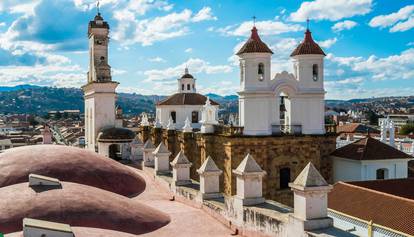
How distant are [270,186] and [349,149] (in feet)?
14.3

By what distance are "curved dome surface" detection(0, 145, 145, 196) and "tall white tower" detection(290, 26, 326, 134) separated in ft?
36.2

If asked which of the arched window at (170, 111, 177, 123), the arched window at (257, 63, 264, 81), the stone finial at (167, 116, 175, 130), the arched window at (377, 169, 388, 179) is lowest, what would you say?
the arched window at (377, 169, 388, 179)

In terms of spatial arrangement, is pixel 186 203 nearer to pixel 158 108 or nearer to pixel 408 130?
pixel 158 108

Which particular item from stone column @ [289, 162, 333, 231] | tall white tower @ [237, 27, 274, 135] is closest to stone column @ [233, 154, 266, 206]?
stone column @ [289, 162, 333, 231]

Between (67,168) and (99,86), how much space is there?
61.3 ft

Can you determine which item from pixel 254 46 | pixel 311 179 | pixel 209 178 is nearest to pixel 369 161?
pixel 254 46

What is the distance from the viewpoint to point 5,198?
9.94 metres

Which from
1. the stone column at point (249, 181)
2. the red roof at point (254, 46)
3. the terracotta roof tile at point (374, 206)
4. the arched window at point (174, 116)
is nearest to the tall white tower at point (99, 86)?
the arched window at point (174, 116)

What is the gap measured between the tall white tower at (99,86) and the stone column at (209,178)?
20.2 metres

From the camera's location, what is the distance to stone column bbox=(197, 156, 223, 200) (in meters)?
12.1

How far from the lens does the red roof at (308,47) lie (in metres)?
23.8

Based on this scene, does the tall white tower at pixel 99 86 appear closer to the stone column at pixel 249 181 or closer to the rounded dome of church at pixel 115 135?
the rounded dome of church at pixel 115 135

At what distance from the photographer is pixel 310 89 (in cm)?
2370

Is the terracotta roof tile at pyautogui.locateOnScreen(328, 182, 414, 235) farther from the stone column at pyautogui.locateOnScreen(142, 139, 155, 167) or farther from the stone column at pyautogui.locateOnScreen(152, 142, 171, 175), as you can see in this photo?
the stone column at pyautogui.locateOnScreen(142, 139, 155, 167)
